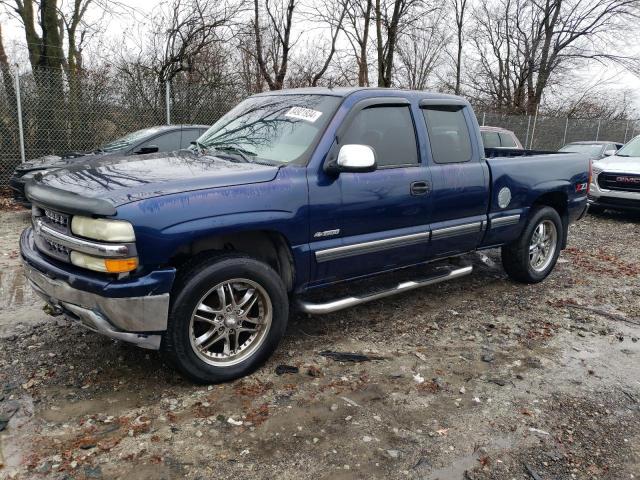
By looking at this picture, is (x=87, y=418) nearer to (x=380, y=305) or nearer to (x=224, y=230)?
(x=224, y=230)

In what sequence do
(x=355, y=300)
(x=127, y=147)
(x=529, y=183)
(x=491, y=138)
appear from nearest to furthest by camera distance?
1. (x=355, y=300)
2. (x=529, y=183)
3. (x=127, y=147)
4. (x=491, y=138)

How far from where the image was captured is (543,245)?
5621mm

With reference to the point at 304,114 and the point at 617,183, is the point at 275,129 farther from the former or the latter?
the point at 617,183

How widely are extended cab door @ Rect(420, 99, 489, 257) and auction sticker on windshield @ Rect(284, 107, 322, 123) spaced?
3.49 ft

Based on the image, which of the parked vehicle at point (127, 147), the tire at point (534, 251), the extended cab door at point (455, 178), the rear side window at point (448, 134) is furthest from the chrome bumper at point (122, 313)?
the parked vehicle at point (127, 147)

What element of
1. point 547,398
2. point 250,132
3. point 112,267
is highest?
point 250,132

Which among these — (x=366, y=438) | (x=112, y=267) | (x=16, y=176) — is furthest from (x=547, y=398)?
(x=16, y=176)

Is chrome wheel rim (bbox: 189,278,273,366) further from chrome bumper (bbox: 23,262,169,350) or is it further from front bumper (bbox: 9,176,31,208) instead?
front bumper (bbox: 9,176,31,208)

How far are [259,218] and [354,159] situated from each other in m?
0.77

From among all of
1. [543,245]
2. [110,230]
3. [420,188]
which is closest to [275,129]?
[420,188]

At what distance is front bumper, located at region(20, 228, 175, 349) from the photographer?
9.13 feet

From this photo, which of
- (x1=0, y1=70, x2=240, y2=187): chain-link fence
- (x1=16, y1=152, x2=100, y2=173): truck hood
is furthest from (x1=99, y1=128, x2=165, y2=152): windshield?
(x1=0, y1=70, x2=240, y2=187): chain-link fence

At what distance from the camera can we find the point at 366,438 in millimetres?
2764

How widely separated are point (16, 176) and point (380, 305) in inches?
260
